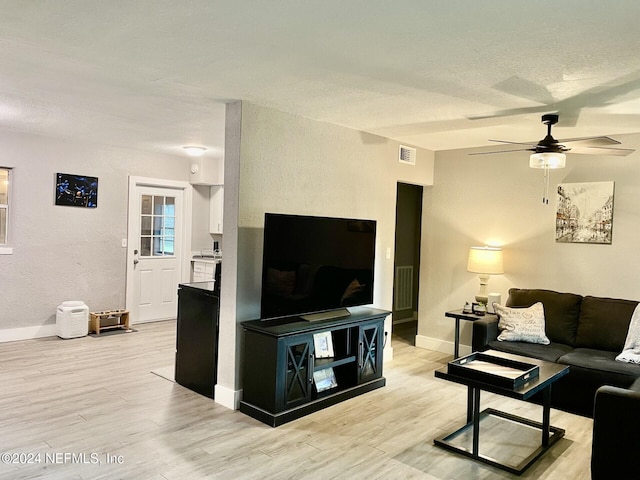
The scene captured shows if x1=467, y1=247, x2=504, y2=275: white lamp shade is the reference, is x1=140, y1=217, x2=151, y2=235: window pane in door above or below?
above

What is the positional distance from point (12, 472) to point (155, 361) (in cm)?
224

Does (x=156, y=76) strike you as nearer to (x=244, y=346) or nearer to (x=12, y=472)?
(x=244, y=346)

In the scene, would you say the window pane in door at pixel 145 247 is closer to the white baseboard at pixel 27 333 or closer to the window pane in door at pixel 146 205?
the window pane in door at pixel 146 205

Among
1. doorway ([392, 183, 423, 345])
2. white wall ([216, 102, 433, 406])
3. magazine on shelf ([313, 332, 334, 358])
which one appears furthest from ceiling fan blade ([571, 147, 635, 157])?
doorway ([392, 183, 423, 345])

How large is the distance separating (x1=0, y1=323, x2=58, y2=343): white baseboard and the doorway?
4550 mm

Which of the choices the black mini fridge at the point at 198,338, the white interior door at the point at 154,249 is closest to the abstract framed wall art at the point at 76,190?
the white interior door at the point at 154,249

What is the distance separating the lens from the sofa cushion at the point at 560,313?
4426 mm

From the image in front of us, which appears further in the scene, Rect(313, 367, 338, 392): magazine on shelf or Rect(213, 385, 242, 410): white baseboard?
Rect(313, 367, 338, 392): magazine on shelf

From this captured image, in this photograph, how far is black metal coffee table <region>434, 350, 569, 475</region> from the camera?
2869 millimetres

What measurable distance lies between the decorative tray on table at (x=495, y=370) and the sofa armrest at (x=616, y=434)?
501 mm

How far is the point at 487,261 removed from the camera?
4996 millimetres

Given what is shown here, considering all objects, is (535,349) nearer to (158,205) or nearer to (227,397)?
(227,397)

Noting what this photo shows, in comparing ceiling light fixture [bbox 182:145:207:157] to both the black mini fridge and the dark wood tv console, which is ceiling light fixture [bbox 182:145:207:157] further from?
the dark wood tv console

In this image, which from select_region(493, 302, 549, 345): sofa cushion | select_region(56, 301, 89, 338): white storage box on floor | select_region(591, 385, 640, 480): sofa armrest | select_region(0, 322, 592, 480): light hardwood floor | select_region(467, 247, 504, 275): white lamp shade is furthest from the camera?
select_region(56, 301, 89, 338): white storage box on floor
